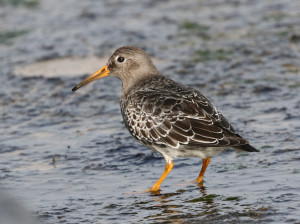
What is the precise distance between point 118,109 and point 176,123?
3.50m

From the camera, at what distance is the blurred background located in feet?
25.9

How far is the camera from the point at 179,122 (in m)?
8.23

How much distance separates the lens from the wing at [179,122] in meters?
8.09

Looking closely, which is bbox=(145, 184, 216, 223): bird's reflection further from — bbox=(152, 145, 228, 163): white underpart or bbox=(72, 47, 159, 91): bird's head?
bbox=(72, 47, 159, 91): bird's head

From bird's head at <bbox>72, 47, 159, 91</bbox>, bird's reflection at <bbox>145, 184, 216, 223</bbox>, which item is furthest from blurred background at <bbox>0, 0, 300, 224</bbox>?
bird's head at <bbox>72, 47, 159, 91</bbox>

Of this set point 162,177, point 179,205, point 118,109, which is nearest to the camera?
point 179,205

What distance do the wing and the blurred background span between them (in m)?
0.68

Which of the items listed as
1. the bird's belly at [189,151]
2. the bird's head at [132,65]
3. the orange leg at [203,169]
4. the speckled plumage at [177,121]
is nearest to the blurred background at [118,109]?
Result: the orange leg at [203,169]

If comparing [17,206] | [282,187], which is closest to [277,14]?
[282,187]

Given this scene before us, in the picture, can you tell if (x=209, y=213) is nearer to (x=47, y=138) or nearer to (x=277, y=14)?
(x=47, y=138)

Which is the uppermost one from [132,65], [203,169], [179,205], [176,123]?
[132,65]

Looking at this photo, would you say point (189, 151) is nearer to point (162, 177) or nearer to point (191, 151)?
point (191, 151)

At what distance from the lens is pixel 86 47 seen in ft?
48.8

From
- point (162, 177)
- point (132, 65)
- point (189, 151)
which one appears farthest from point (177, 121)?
point (132, 65)
